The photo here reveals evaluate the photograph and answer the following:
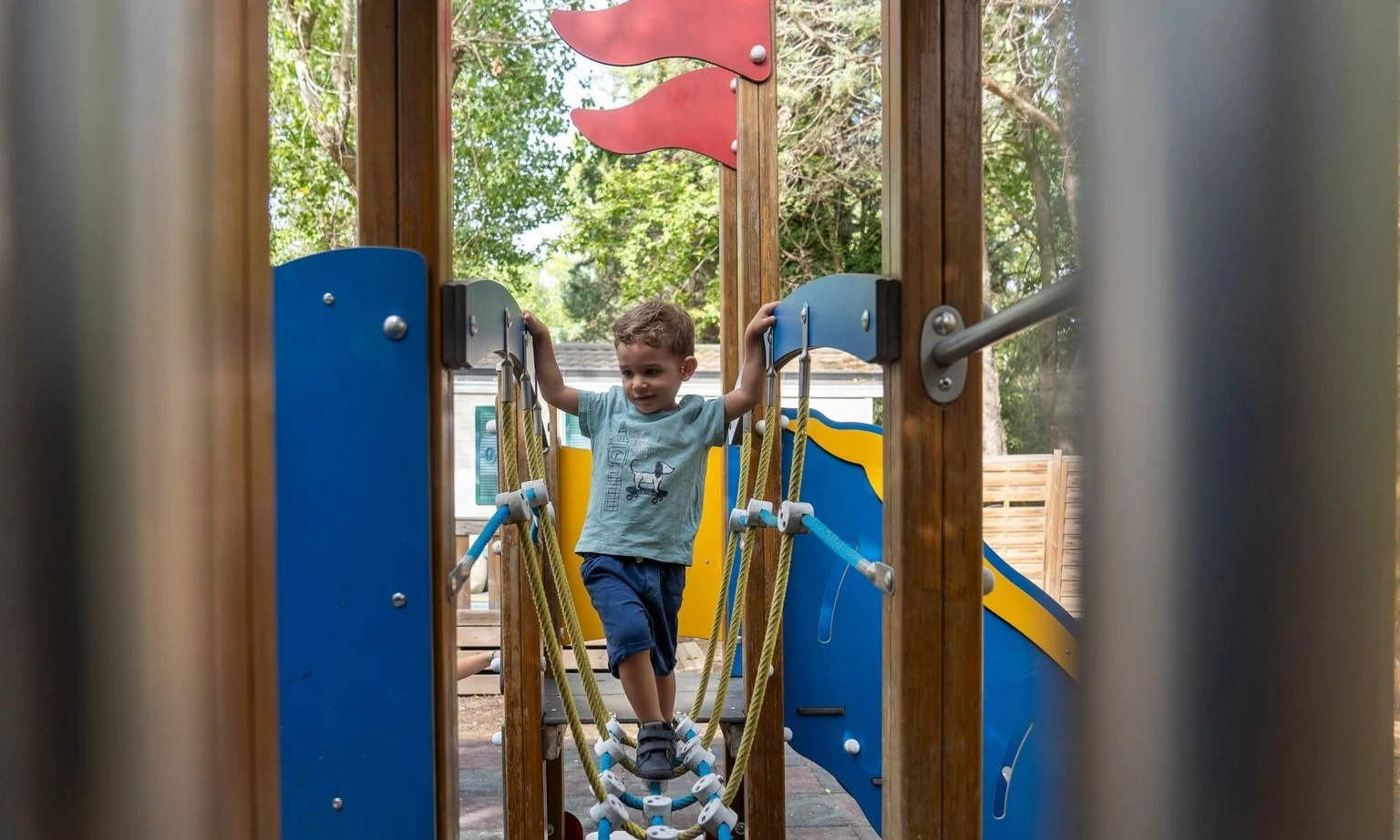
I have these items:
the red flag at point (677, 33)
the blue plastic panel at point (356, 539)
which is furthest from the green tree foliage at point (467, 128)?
the blue plastic panel at point (356, 539)

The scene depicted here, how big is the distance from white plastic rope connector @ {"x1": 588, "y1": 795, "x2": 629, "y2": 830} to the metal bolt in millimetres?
1126

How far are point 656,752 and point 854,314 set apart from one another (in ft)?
5.01

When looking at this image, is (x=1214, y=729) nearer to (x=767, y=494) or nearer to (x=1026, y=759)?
(x=1026, y=759)

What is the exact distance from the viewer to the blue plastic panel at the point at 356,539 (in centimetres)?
149

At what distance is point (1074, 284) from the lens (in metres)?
0.22

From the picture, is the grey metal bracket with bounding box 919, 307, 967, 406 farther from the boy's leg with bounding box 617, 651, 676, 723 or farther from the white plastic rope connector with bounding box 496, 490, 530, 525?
the boy's leg with bounding box 617, 651, 676, 723

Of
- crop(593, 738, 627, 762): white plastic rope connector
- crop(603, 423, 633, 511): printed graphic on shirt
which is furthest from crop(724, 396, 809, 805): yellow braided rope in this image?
crop(603, 423, 633, 511): printed graphic on shirt

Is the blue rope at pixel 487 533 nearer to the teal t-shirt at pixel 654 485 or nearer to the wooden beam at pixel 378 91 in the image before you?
the wooden beam at pixel 378 91

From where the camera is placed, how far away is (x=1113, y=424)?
0.21 metres

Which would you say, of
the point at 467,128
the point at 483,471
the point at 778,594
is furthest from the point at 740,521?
the point at 467,128

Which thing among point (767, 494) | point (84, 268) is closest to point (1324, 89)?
point (84, 268)

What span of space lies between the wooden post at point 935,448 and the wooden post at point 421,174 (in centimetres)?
61

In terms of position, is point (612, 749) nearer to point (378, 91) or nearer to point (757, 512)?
point (757, 512)

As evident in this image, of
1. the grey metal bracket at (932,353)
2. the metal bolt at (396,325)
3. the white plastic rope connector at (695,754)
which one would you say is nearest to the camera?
the grey metal bracket at (932,353)
